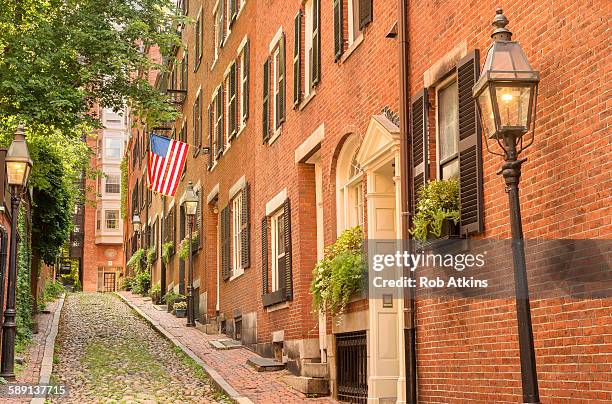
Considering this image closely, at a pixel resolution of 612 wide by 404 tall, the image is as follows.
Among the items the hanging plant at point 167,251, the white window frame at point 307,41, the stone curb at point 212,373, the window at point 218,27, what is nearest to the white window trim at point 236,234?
the stone curb at point 212,373

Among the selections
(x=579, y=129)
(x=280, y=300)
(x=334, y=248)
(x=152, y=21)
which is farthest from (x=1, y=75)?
(x=579, y=129)

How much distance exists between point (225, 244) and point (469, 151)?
14.1 metres

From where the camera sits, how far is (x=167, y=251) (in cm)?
3350

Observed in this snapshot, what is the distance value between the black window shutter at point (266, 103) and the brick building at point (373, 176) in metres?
Answer: 0.06

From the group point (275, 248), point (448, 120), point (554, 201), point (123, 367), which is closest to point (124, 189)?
point (275, 248)

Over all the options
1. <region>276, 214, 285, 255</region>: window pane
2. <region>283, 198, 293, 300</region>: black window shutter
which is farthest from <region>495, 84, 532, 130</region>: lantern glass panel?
<region>276, 214, 285, 255</region>: window pane

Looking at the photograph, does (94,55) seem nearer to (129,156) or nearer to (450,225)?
(450,225)

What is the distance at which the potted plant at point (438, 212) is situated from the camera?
363 inches

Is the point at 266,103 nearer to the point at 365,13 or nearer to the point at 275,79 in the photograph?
the point at 275,79

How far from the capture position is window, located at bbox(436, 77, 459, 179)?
9.73 metres

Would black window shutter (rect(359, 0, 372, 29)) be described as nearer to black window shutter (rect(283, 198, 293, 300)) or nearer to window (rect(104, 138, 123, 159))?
black window shutter (rect(283, 198, 293, 300))

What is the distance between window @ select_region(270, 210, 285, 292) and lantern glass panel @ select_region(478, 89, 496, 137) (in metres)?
10.3

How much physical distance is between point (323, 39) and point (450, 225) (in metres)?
6.16

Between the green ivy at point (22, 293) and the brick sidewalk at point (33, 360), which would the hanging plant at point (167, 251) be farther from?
the green ivy at point (22, 293)
